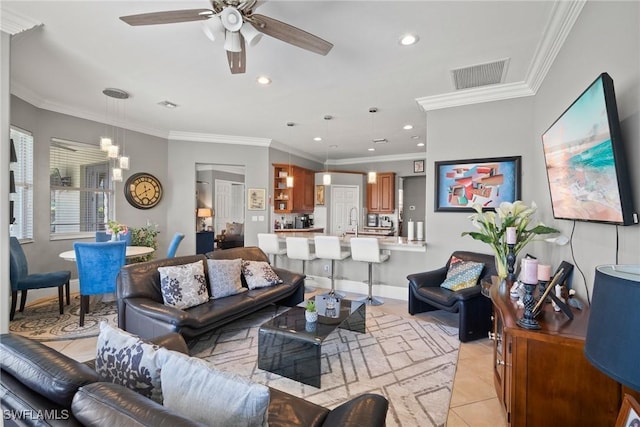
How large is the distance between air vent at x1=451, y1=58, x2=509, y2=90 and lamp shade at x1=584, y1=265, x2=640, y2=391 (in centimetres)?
295

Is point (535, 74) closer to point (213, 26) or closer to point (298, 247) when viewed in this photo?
point (213, 26)

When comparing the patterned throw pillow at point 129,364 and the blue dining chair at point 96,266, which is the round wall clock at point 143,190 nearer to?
the blue dining chair at point 96,266

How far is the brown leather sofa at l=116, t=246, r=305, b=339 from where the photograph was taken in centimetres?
247

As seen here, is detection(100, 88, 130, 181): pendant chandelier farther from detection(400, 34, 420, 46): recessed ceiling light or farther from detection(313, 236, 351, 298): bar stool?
detection(400, 34, 420, 46): recessed ceiling light

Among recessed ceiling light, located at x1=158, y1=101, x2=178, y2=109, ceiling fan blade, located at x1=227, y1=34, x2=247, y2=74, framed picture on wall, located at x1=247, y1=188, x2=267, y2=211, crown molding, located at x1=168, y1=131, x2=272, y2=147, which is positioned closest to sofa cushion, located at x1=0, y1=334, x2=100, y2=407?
ceiling fan blade, located at x1=227, y1=34, x2=247, y2=74

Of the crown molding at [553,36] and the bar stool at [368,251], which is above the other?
the crown molding at [553,36]

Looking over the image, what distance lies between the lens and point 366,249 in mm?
4168

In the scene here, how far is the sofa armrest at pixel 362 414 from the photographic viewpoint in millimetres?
1110

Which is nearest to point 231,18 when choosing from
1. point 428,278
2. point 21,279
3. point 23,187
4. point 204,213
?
point 428,278

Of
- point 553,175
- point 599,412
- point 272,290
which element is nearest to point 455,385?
point 599,412

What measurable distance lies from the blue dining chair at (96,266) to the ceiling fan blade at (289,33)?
2812mm

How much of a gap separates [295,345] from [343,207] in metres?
5.96

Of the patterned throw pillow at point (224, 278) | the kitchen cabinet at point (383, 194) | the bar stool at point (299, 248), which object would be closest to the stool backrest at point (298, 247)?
the bar stool at point (299, 248)

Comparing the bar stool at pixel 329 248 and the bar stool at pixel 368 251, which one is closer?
the bar stool at pixel 368 251
